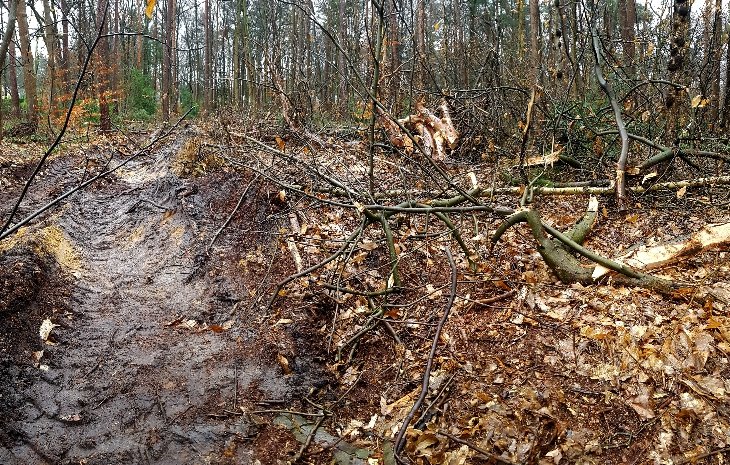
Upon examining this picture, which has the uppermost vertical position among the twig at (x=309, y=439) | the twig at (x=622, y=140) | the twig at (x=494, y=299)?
the twig at (x=622, y=140)

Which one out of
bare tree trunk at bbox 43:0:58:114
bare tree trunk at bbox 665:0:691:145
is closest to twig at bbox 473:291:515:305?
bare tree trunk at bbox 665:0:691:145

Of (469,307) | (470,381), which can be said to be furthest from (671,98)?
(470,381)

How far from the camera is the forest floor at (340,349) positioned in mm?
3018

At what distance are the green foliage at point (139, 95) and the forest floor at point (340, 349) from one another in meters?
18.0

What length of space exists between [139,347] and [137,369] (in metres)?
0.33

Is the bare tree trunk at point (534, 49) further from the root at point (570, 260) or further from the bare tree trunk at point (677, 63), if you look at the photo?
the root at point (570, 260)

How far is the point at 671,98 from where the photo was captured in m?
6.07

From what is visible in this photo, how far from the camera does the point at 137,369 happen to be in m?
4.00

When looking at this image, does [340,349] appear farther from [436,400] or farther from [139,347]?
[139,347]

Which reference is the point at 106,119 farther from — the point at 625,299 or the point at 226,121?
the point at 625,299

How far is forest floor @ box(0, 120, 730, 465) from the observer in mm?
3018

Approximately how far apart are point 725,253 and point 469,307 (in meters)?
2.06

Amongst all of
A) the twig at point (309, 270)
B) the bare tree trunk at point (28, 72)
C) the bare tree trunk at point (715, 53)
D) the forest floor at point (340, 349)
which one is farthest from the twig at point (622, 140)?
the bare tree trunk at point (28, 72)

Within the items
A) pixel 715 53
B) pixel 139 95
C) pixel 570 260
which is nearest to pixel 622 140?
pixel 570 260
